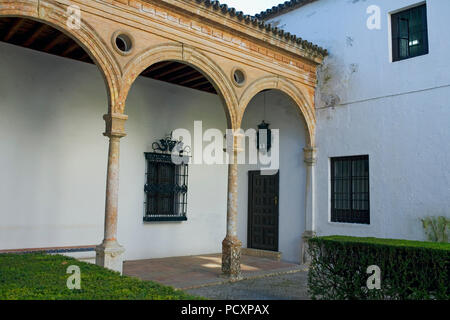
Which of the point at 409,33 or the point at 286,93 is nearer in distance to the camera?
the point at 409,33

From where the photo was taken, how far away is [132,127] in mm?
8336

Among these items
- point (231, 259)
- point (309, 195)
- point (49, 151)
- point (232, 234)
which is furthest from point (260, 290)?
point (49, 151)

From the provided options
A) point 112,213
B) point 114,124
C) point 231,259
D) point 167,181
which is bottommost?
point 231,259

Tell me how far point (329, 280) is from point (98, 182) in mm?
4547

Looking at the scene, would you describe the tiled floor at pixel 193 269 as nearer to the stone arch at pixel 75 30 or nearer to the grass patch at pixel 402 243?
the grass patch at pixel 402 243

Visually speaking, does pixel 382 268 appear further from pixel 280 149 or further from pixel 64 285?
pixel 280 149

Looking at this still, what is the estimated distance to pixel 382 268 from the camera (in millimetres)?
4418

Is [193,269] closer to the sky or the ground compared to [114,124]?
closer to the ground

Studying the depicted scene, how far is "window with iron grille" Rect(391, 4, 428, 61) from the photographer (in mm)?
7402

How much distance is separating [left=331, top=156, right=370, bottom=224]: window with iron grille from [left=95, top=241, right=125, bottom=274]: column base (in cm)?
448

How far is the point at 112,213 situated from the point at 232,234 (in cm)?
211

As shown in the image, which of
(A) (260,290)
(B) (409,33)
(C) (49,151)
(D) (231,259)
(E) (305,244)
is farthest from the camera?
(E) (305,244)

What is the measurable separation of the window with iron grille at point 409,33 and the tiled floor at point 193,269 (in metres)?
4.35

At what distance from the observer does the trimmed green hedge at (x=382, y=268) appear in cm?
402
